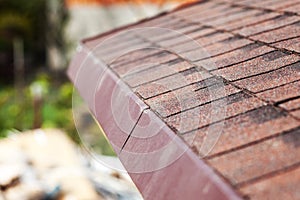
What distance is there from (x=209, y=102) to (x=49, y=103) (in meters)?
9.84

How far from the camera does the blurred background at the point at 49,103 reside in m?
4.40

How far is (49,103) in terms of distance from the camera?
11.3 meters

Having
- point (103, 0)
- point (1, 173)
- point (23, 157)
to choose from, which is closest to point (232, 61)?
point (1, 173)

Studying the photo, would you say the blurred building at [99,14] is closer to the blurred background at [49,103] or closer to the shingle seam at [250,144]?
the blurred background at [49,103]

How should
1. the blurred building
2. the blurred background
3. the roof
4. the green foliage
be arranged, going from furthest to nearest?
the blurred building
the green foliage
the blurred background
the roof

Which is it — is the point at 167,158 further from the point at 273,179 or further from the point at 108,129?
the point at 108,129

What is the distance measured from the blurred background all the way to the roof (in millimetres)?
1447

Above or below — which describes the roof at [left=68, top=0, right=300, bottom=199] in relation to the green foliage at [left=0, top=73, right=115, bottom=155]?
above

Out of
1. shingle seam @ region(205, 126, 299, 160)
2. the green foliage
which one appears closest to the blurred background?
the green foliage

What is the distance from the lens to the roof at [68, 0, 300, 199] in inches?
50.7

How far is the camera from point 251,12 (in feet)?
9.66

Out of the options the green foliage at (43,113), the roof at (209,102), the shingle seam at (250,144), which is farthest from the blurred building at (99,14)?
the shingle seam at (250,144)

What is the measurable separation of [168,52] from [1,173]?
2393 millimetres

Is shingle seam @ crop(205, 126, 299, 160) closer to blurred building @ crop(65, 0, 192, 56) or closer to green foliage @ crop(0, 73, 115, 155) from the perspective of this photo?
green foliage @ crop(0, 73, 115, 155)
